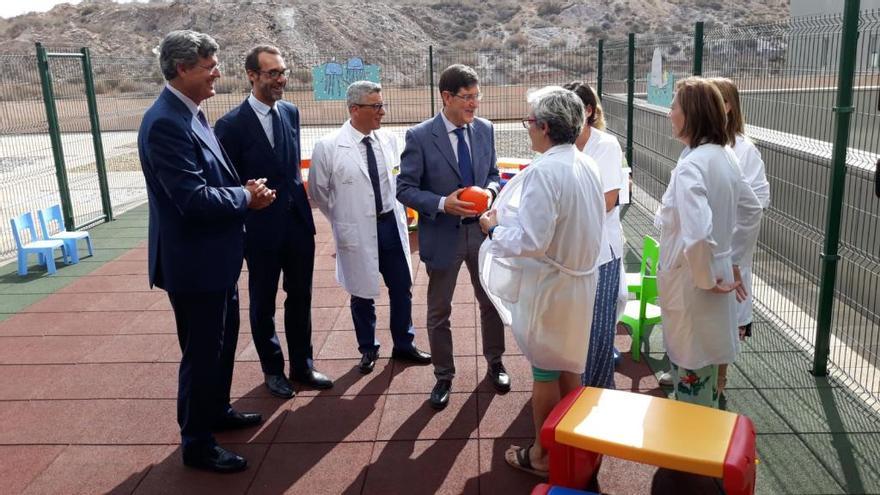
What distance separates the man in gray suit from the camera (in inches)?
159

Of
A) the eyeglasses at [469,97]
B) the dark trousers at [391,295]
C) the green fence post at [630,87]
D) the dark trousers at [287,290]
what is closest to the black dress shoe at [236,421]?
the dark trousers at [287,290]

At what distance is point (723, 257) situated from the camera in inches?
130

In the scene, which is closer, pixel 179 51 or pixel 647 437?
pixel 647 437

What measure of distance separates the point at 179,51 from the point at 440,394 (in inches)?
91.3

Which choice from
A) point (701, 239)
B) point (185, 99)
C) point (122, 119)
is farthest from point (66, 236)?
point (701, 239)

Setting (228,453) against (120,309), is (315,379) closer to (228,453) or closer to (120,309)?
(228,453)

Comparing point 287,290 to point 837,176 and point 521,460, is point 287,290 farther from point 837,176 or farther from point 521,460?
point 837,176

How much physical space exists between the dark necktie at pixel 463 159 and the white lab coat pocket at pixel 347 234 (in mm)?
808

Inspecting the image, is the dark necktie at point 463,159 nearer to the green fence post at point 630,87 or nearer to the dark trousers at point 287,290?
the dark trousers at point 287,290

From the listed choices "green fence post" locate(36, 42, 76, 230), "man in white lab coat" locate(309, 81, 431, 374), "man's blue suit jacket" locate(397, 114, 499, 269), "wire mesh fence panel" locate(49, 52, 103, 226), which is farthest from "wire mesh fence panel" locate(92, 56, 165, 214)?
"man's blue suit jacket" locate(397, 114, 499, 269)

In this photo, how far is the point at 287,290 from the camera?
4441mm

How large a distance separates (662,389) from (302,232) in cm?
235

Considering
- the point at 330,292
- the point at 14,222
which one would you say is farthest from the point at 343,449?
the point at 14,222

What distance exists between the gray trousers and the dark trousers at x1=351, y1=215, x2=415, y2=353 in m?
0.52
